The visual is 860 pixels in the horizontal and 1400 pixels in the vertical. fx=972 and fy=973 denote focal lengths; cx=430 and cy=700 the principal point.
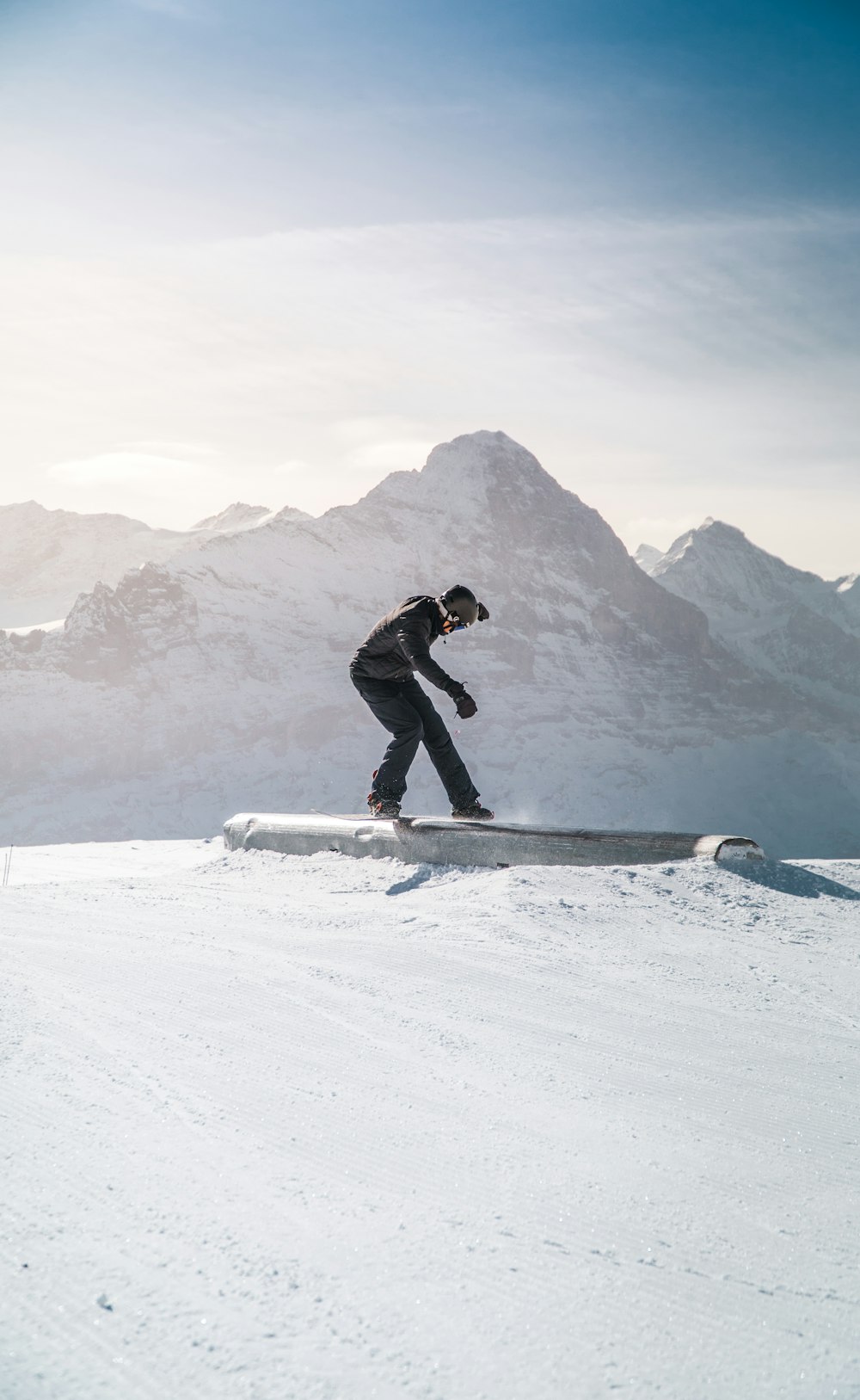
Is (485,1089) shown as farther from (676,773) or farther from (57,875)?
(676,773)

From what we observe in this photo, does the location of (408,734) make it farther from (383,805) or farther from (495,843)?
(495,843)

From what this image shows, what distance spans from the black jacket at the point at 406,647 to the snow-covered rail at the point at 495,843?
3.48ft

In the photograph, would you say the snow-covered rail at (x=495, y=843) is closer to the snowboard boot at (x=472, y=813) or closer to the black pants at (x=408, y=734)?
the snowboard boot at (x=472, y=813)

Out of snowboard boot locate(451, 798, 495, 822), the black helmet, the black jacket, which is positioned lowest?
snowboard boot locate(451, 798, 495, 822)

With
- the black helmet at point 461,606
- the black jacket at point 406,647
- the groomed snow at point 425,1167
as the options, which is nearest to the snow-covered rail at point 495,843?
the black jacket at point 406,647

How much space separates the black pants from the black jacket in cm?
10

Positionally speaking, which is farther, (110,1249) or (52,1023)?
(52,1023)

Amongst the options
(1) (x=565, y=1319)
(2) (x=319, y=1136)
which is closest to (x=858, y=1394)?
(1) (x=565, y=1319)

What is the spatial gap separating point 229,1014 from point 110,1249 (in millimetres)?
1392

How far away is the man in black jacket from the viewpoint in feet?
23.9

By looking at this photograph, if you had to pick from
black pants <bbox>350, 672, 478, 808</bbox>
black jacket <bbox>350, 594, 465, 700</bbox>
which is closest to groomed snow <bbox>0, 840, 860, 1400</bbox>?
black jacket <bbox>350, 594, 465, 700</bbox>

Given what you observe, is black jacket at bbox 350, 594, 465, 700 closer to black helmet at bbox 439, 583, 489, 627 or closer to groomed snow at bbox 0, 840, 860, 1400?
black helmet at bbox 439, 583, 489, 627

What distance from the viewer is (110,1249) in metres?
1.69

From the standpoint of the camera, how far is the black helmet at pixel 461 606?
731 cm
